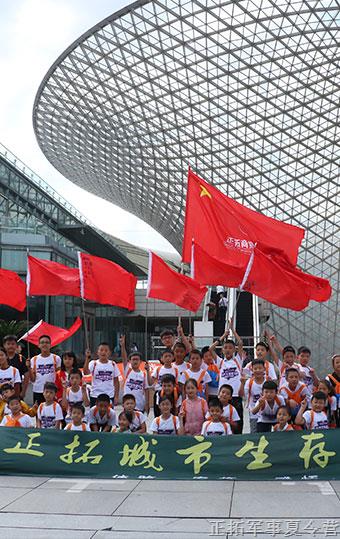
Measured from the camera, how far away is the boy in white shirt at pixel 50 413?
9617 millimetres

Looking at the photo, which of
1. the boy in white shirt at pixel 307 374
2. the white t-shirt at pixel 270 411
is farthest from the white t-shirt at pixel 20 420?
the boy in white shirt at pixel 307 374

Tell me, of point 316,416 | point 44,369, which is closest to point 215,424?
point 316,416

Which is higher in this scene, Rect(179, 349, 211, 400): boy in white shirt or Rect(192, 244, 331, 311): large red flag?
Rect(192, 244, 331, 311): large red flag

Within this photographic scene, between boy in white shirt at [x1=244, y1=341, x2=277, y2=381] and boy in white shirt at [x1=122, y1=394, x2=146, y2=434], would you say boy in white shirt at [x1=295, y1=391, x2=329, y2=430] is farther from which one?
boy in white shirt at [x1=122, y1=394, x2=146, y2=434]

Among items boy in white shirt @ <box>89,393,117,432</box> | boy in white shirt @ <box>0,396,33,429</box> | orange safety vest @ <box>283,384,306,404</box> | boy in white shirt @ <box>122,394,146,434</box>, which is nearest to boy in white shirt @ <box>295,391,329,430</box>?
orange safety vest @ <box>283,384,306,404</box>

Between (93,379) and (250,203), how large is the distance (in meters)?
40.9

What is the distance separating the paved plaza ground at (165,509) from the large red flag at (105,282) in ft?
17.7

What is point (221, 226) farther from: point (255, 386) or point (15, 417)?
point (15, 417)

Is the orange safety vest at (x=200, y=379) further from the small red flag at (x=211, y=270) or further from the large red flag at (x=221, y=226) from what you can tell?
the large red flag at (x=221, y=226)

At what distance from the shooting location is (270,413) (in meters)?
9.16

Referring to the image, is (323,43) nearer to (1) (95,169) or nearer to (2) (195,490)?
(1) (95,169)

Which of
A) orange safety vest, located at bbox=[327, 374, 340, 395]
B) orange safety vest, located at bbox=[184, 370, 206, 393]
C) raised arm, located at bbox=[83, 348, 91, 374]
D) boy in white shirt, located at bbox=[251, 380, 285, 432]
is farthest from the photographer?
raised arm, located at bbox=[83, 348, 91, 374]

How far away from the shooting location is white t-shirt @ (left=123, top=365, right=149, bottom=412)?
10.4 metres

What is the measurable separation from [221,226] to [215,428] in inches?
188
